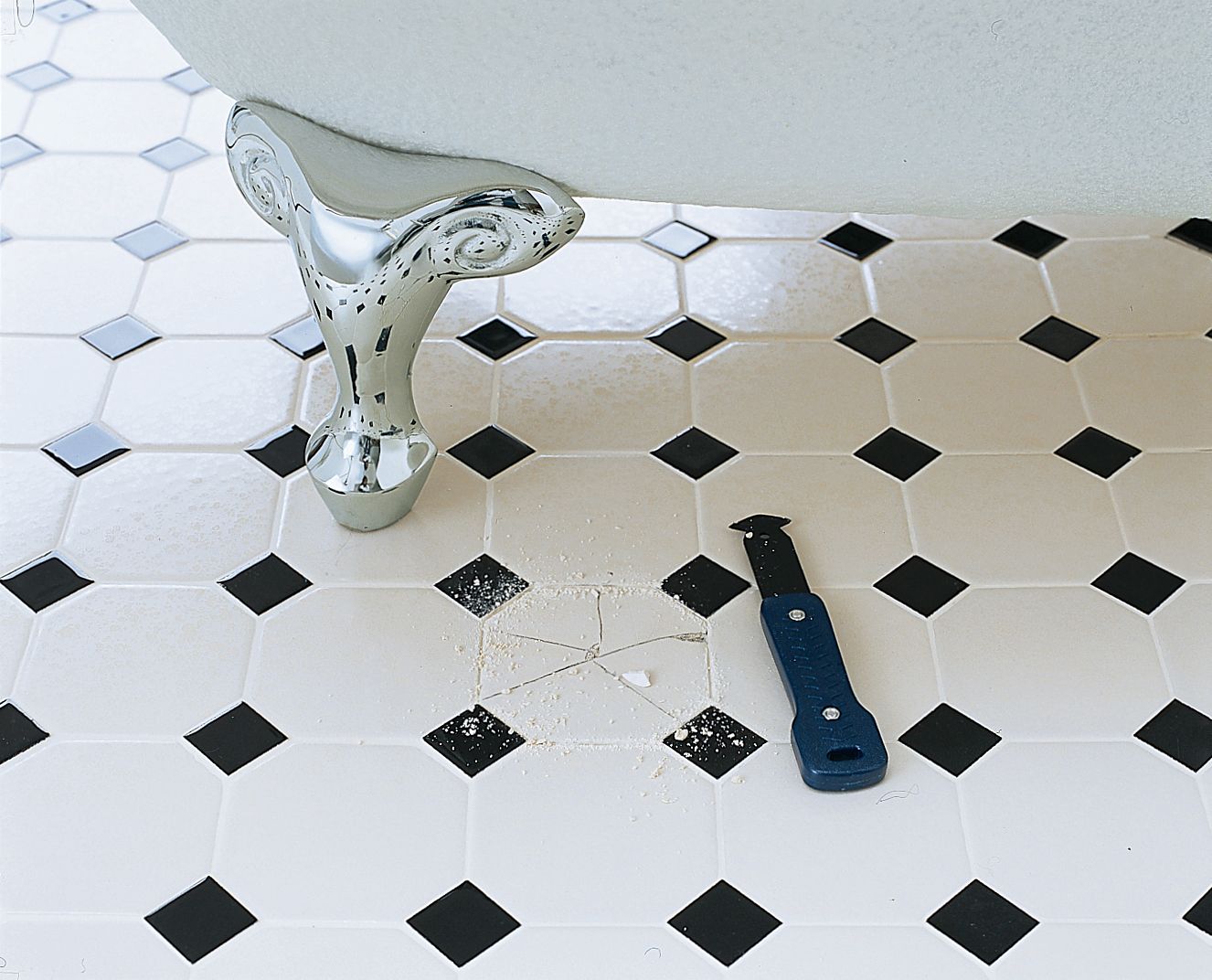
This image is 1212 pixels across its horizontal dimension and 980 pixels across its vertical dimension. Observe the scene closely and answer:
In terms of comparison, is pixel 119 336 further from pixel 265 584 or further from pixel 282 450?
pixel 265 584

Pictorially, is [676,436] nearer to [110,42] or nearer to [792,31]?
[792,31]

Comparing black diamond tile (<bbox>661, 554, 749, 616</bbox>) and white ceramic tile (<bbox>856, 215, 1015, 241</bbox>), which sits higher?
white ceramic tile (<bbox>856, 215, 1015, 241</bbox>)

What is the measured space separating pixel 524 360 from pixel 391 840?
62 centimetres

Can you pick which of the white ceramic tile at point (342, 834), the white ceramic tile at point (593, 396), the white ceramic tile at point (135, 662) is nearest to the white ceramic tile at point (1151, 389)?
the white ceramic tile at point (593, 396)

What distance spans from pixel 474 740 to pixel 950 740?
400mm

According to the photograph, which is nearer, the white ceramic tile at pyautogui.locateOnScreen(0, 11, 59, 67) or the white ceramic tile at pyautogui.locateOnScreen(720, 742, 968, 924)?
the white ceramic tile at pyautogui.locateOnScreen(720, 742, 968, 924)

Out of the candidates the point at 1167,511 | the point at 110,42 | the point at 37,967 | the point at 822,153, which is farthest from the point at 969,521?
the point at 110,42

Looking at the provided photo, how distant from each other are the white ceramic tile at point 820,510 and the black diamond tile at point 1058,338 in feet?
1.00

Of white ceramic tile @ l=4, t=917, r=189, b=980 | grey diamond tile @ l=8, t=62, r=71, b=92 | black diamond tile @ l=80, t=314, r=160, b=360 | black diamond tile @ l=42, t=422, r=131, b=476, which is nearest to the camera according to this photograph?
white ceramic tile @ l=4, t=917, r=189, b=980

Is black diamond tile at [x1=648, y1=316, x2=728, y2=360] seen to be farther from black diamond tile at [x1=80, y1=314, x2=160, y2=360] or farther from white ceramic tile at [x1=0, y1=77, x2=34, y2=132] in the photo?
white ceramic tile at [x1=0, y1=77, x2=34, y2=132]

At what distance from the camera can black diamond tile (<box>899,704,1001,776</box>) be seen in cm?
110

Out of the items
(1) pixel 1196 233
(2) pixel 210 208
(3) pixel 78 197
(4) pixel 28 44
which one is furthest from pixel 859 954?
(4) pixel 28 44

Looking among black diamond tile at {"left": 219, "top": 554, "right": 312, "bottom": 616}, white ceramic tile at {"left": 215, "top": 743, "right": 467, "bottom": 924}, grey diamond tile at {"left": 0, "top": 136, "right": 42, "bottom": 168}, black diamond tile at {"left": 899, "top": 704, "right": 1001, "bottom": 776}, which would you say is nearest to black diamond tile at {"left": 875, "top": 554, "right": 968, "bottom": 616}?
black diamond tile at {"left": 899, "top": 704, "right": 1001, "bottom": 776}

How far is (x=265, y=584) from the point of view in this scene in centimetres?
124
